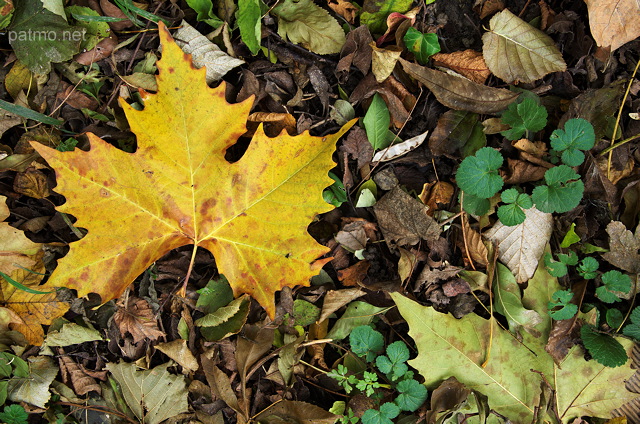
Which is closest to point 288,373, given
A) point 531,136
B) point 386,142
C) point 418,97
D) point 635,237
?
point 386,142


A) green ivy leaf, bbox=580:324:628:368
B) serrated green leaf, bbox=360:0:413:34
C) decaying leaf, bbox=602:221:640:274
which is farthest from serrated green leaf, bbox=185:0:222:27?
green ivy leaf, bbox=580:324:628:368

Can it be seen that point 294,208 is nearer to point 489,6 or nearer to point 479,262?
point 479,262

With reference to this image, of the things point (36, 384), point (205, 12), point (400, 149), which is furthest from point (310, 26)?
point (36, 384)

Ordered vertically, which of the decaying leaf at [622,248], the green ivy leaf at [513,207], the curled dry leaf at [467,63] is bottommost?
the decaying leaf at [622,248]

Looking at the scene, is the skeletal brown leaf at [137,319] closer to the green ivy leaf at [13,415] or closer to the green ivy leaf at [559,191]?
the green ivy leaf at [13,415]

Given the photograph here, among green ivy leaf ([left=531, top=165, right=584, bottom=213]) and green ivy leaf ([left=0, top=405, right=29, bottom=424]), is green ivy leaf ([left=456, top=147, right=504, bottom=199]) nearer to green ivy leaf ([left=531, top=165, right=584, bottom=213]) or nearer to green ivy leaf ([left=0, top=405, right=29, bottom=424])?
green ivy leaf ([left=531, top=165, right=584, bottom=213])

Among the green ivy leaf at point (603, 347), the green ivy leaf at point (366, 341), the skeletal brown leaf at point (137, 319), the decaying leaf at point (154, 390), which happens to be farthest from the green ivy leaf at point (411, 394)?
the skeletal brown leaf at point (137, 319)
